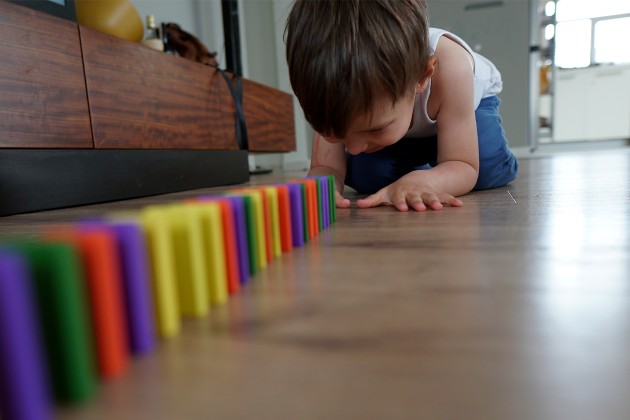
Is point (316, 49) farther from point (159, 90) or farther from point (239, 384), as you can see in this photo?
point (159, 90)

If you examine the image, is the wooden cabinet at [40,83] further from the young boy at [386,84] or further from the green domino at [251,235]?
the green domino at [251,235]

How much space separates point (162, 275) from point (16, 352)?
114 mm

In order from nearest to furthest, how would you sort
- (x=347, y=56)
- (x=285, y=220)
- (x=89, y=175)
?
(x=285, y=220), (x=347, y=56), (x=89, y=175)

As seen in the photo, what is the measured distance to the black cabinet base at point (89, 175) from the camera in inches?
43.3

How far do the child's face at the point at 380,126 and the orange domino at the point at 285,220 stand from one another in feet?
0.78

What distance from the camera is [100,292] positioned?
256mm

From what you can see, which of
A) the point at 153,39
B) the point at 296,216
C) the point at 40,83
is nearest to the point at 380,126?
the point at 296,216

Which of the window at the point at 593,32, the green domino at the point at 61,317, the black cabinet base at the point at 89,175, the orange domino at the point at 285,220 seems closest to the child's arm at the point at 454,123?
the orange domino at the point at 285,220

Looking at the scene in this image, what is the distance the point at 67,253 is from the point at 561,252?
45 centimetres

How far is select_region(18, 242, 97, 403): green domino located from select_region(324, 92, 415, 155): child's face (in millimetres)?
571

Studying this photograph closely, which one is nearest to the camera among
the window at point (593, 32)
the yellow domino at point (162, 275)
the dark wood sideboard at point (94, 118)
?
the yellow domino at point (162, 275)

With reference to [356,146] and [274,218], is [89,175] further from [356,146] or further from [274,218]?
[274,218]

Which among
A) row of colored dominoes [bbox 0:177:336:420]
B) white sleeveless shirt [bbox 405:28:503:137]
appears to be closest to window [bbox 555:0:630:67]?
white sleeveless shirt [bbox 405:28:503:137]

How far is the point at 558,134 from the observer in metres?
4.66
